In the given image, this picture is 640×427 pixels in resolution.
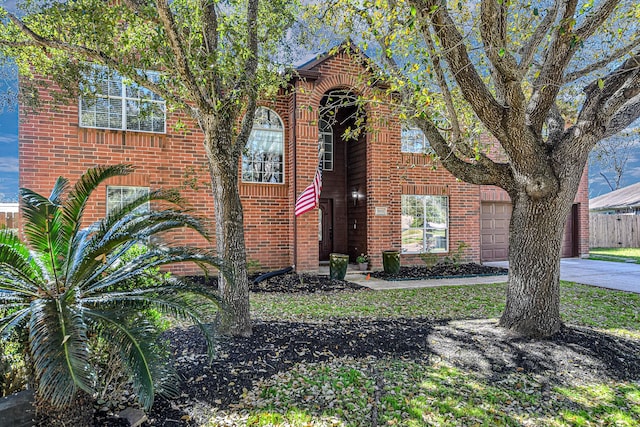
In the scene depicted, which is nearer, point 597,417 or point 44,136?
point 597,417

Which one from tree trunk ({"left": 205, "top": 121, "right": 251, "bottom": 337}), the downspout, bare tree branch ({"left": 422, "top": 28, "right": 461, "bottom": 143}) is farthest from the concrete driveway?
tree trunk ({"left": 205, "top": 121, "right": 251, "bottom": 337})

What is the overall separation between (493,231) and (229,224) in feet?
38.7

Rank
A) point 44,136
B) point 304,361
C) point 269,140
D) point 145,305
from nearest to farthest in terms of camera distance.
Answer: point 145,305 → point 304,361 → point 44,136 → point 269,140

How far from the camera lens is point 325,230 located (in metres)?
13.1

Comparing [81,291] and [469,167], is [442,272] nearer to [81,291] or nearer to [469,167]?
[469,167]

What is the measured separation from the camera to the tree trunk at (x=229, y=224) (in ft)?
16.1

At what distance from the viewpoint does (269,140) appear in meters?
11.0

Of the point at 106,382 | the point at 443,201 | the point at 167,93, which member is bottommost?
the point at 106,382

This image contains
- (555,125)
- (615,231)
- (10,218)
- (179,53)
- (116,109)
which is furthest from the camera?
(615,231)

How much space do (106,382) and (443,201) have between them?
11.4 metres

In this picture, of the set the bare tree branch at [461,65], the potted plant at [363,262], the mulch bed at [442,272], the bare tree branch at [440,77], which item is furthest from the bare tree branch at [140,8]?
the potted plant at [363,262]

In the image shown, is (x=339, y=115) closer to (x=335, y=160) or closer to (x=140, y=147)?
(x=335, y=160)

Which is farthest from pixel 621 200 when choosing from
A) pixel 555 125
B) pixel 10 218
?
pixel 10 218

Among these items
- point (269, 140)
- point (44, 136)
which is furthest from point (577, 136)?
point (44, 136)
